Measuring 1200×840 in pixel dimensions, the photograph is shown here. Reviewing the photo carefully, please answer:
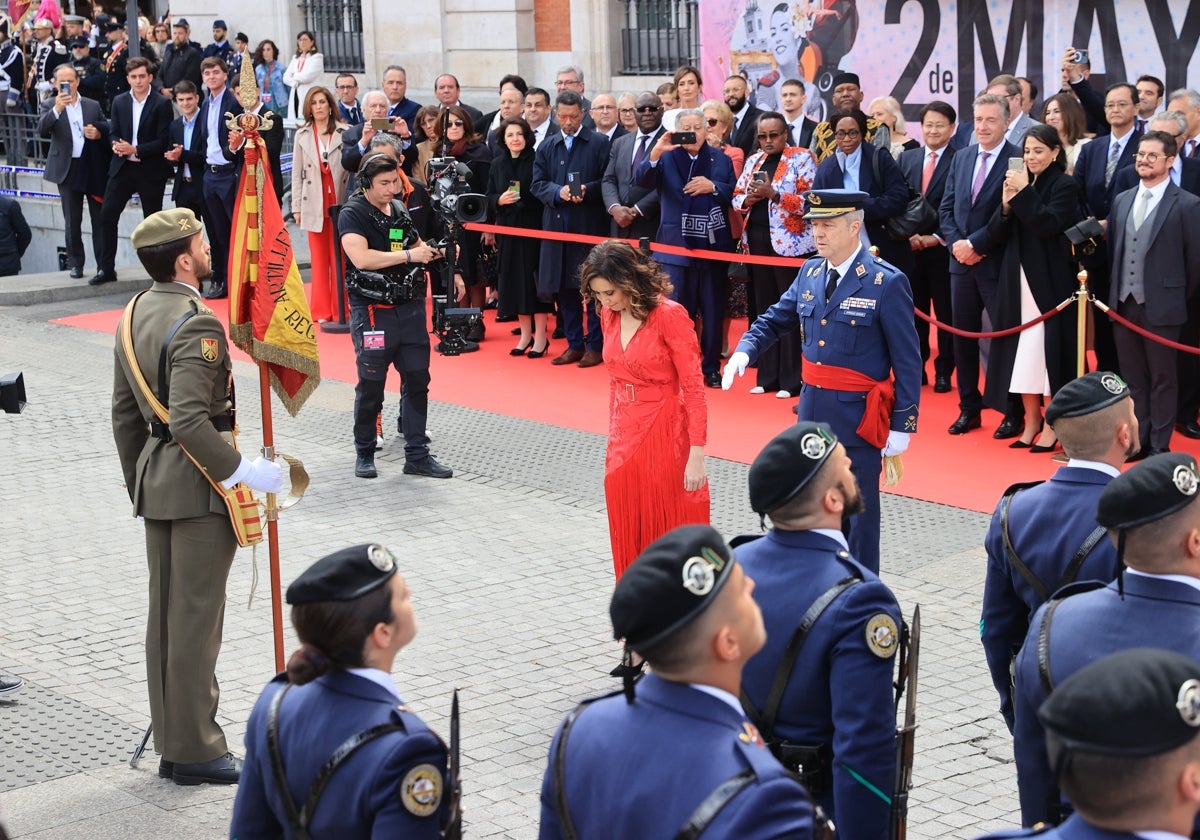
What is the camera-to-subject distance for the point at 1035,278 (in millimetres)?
10242

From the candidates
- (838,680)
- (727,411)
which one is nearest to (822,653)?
(838,680)

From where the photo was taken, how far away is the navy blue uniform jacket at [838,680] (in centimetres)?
383

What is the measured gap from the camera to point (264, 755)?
3.42 meters

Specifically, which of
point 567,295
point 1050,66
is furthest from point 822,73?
point 567,295

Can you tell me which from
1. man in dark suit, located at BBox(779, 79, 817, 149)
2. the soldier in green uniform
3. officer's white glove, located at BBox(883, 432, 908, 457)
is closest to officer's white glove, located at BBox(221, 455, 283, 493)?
the soldier in green uniform

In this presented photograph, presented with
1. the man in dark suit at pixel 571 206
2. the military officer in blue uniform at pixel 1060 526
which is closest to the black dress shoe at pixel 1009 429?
the man in dark suit at pixel 571 206

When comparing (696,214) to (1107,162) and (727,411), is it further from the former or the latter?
(1107,162)

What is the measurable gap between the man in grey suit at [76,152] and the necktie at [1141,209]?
11.1m

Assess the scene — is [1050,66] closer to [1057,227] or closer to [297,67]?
[1057,227]

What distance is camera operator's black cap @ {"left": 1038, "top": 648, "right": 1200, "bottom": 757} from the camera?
2.55 m

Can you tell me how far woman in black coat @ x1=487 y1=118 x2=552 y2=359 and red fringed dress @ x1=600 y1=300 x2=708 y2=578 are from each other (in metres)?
6.40

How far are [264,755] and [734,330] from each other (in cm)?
1069

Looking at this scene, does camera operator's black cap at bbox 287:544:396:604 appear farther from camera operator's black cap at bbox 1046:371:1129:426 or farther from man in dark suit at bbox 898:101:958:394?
man in dark suit at bbox 898:101:958:394

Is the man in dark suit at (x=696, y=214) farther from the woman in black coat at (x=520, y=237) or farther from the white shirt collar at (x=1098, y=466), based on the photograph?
the white shirt collar at (x=1098, y=466)
